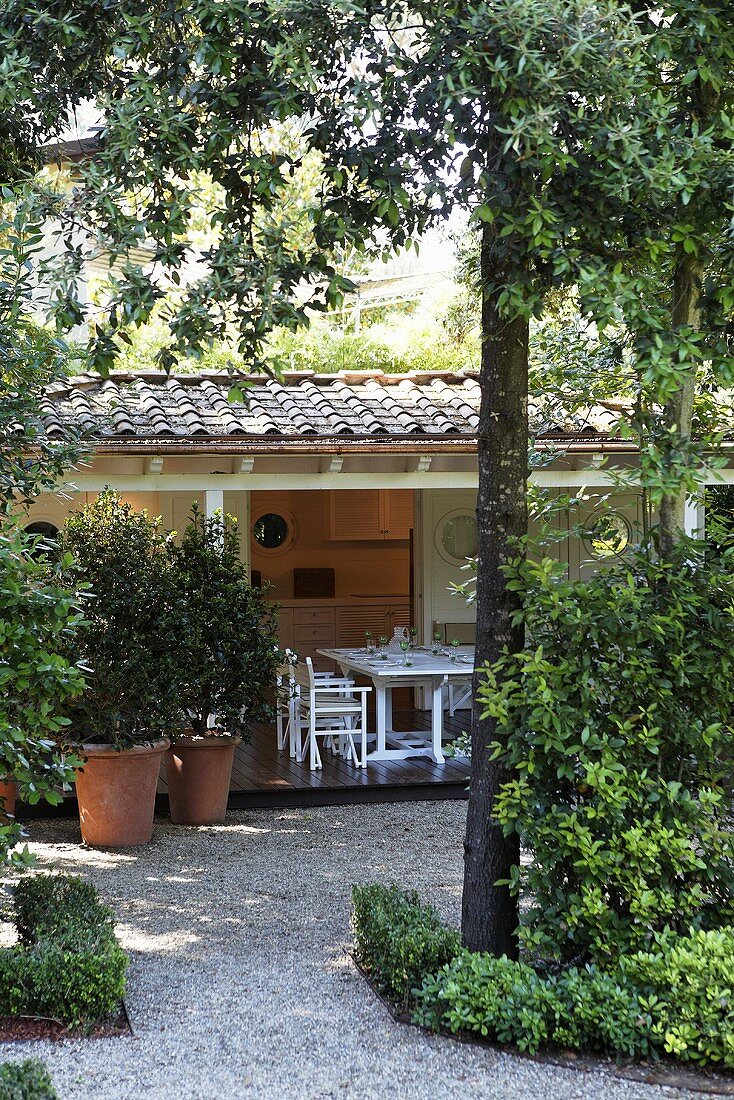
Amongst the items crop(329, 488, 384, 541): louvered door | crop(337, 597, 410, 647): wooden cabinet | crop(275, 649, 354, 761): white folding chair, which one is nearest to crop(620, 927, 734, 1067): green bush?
crop(275, 649, 354, 761): white folding chair

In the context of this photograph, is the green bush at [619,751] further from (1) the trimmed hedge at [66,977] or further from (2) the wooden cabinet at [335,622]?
(2) the wooden cabinet at [335,622]

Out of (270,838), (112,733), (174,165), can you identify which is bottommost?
(270,838)

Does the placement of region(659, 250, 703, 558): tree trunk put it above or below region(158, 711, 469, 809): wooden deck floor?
above

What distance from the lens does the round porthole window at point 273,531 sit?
14367mm

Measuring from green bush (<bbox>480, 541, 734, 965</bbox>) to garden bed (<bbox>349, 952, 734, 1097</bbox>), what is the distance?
1.26ft

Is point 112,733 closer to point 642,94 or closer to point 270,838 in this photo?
point 270,838

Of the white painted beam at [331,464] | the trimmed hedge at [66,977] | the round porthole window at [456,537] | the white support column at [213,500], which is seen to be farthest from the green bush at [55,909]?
the round porthole window at [456,537]

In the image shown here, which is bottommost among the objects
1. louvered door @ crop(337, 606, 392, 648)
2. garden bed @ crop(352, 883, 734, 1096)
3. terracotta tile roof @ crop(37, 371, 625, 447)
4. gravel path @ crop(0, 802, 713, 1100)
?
gravel path @ crop(0, 802, 713, 1100)

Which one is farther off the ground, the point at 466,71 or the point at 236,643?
the point at 466,71

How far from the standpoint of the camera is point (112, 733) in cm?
711

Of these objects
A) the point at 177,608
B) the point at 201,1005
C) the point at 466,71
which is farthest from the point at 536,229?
the point at 177,608

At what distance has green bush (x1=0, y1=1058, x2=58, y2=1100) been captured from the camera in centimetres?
310

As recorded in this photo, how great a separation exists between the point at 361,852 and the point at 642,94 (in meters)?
4.98

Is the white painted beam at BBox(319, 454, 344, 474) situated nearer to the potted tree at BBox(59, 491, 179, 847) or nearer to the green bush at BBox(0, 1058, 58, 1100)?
the potted tree at BBox(59, 491, 179, 847)
